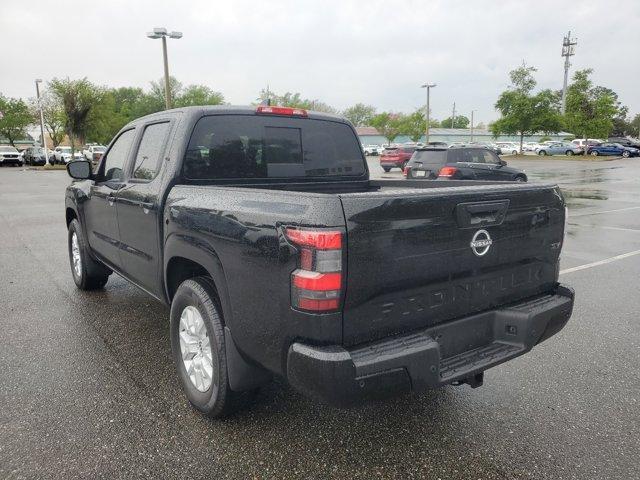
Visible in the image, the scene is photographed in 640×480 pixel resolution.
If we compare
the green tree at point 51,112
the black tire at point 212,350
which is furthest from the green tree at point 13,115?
the black tire at point 212,350

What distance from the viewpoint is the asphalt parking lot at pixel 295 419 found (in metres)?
2.68

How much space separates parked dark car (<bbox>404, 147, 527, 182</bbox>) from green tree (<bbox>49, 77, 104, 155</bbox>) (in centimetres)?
3322

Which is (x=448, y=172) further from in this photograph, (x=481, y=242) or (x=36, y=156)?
(x=36, y=156)

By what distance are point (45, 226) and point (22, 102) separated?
71862 millimetres

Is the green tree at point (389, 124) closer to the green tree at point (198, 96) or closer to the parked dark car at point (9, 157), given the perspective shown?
the green tree at point (198, 96)

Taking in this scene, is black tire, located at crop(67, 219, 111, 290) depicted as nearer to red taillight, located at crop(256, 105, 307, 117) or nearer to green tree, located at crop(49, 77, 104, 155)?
red taillight, located at crop(256, 105, 307, 117)

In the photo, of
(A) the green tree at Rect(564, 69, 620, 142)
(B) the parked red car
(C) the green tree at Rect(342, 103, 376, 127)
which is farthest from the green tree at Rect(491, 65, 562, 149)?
(C) the green tree at Rect(342, 103, 376, 127)

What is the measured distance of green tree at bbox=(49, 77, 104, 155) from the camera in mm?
40438

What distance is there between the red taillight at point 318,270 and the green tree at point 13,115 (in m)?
78.9

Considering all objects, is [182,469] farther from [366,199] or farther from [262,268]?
[366,199]

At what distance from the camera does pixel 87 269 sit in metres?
5.59

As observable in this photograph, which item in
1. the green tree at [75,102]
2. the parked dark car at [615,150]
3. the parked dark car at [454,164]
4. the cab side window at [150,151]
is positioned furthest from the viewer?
the parked dark car at [615,150]

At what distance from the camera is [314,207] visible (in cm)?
227

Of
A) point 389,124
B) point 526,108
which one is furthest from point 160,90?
point 526,108
